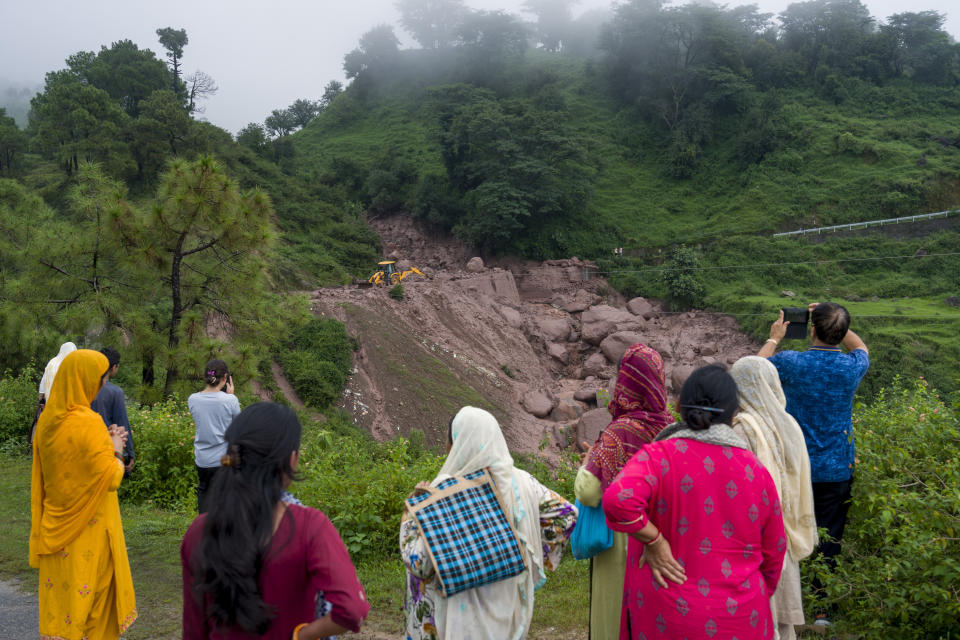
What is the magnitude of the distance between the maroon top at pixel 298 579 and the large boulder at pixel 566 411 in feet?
56.9

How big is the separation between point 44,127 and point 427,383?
18.7 metres

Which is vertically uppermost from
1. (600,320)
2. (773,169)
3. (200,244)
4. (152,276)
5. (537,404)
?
(773,169)

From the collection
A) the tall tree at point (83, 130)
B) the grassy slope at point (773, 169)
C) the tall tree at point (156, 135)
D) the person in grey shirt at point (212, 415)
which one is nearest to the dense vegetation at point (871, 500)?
the person in grey shirt at point (212, 415)

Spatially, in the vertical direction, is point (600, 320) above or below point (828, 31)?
below

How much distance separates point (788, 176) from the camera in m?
31.0

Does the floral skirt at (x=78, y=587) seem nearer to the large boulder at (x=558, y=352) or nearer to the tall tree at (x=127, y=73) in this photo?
the large boulder at (x=558, y=352)

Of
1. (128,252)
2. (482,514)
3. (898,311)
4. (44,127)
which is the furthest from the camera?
(44,127)

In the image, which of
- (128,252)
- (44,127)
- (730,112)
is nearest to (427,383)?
(128,252)

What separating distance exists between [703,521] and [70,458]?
2.71 m

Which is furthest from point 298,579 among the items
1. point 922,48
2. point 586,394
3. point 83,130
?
point 922,48

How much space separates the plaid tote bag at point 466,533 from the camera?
2.20 meters

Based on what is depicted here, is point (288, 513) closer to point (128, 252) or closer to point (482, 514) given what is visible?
point (482, 514)

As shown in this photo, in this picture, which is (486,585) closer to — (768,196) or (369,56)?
(768,196)

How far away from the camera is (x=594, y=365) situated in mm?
21672
